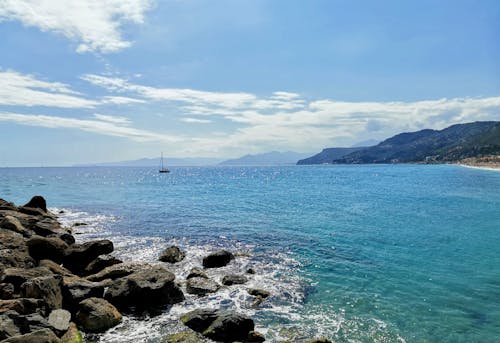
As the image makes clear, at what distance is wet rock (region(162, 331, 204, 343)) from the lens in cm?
1361

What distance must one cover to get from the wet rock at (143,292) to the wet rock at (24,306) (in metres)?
3.37

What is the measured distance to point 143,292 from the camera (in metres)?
17.1

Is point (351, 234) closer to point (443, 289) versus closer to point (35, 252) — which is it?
point (443, 289)

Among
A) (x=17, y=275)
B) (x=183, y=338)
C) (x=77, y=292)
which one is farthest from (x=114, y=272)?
(x=183, y=338)

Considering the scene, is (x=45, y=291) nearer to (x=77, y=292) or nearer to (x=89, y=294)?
(x=77, y=292)

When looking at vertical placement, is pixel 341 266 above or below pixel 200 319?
below

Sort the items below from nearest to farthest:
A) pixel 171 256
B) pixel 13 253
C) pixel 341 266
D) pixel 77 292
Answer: pixel 77 292 → pixel 13 253 → pixel 341 266 → pixel 171 256

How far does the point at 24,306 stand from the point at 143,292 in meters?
5.26

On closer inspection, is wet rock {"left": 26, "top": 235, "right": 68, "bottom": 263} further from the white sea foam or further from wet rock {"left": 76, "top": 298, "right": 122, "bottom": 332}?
wet rock {"left": 76, "top": 298, "right": 122, "bottom": 332}

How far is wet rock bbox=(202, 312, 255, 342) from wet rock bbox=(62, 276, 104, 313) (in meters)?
6.59

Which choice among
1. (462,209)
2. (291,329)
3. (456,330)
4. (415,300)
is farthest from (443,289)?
(462,209)

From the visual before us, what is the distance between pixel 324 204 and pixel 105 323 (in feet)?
151

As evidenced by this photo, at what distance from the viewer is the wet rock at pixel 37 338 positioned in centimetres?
1094

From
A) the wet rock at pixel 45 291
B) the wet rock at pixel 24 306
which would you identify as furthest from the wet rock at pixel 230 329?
the wet rock at pixel 24 306
